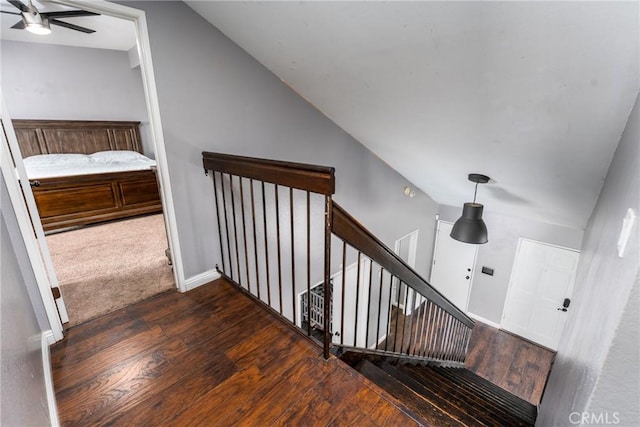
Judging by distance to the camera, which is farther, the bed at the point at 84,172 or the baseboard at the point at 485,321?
the baseboard at the point at 485,321

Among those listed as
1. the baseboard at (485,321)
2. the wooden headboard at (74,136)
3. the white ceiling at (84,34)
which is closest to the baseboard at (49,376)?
the white ceiling at (84,34)

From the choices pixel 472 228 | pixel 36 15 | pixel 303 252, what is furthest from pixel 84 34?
pixel 472 228

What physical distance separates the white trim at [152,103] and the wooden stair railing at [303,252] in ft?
1.03

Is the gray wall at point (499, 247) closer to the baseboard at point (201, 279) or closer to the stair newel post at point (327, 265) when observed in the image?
the stair newel post at point (327, 265)

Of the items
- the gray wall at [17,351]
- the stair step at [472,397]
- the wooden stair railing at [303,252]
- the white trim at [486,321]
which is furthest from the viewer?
the white trim at [486,321]

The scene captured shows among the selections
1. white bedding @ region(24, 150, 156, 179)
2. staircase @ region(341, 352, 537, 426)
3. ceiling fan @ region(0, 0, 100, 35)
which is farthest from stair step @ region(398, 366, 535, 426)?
white bedding @ region(24, 150, 156, 179)

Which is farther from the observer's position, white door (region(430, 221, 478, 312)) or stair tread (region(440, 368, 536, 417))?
white door (region(430, 221, 478, 312))

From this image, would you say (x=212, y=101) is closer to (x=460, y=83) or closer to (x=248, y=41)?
(x=248, y=41)

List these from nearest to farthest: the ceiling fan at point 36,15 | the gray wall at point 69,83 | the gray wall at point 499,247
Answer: the ceiling fan at point 36,15 → the gray wall at point 69,83 → the gray wall at point 499,247

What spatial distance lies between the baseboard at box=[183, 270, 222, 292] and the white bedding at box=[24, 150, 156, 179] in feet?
10.6

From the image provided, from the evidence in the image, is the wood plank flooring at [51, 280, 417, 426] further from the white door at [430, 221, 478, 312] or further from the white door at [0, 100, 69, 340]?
the white door at [430, 221, 478, 312]

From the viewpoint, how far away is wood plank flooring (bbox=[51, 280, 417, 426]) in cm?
133

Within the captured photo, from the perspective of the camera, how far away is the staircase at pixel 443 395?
1.72 meters

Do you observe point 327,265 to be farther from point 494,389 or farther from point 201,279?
point 494,389
